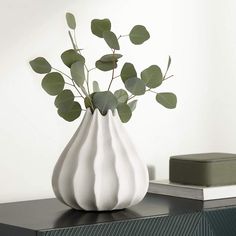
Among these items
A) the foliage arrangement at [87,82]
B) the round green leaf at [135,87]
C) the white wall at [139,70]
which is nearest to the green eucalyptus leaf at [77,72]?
the foliage arrangement at [87,82]

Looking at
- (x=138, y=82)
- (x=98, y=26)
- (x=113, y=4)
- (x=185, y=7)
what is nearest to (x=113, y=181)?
(x=138, y=82)

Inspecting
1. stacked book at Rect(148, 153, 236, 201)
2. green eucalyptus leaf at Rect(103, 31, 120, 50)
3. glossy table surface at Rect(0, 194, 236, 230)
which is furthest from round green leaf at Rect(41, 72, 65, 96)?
stacked book at Rect(148, 153, 236, 201)

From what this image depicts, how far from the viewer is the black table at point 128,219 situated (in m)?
1.26

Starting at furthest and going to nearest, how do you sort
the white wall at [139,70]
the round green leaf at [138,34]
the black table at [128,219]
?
the white wall at [139,70] → the round green leaf at [138,34] → the black table at [128,219]

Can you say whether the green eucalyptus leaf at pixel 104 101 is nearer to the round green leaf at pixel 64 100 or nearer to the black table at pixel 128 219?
the round green leaf at pixel 64 100

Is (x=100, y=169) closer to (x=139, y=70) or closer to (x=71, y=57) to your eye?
(x=71, y=57)

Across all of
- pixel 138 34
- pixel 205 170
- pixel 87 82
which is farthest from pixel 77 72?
pixel 205 170

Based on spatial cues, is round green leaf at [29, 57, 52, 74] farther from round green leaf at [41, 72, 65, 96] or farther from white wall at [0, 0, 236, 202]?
white wall at [0, 0, 236, 202]

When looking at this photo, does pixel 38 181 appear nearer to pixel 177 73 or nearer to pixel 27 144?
pixel 27 144

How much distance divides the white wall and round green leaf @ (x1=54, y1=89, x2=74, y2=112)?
0.19m

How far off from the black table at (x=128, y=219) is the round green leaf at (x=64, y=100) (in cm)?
22

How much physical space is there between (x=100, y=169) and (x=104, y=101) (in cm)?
15

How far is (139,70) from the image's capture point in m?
1.82

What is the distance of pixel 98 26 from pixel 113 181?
34 centimetres
